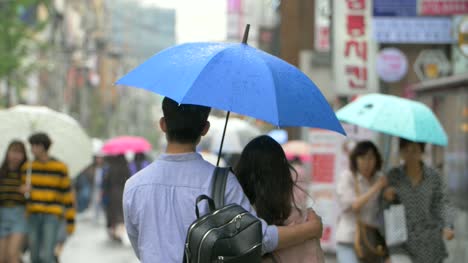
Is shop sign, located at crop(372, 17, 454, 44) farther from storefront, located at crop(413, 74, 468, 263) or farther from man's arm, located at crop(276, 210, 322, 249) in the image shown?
man's arm, located at crop(276, 210, 322, 249)

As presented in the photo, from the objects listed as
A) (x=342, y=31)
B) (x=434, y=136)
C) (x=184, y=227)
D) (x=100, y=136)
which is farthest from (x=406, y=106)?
(x=100, y=136)

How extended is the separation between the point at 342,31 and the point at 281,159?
887cm

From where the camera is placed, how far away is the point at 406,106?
22.5 feet

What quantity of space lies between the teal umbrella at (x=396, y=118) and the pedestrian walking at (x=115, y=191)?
→ 10.8 meters

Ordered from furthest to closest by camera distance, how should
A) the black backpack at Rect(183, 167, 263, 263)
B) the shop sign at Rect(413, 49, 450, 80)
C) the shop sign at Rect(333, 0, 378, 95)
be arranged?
the shop sign at Rect(413, 49, 450, 80), the shop sign at Rect(333, 0, 378, 95), the black backpack at Rect(183, 167, 263, 263)

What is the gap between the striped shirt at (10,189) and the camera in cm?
969

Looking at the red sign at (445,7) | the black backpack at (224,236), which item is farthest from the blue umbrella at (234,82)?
the red sign at (445,7)

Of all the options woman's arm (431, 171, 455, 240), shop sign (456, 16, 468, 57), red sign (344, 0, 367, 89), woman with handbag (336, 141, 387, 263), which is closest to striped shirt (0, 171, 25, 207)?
woman with handbag (336, 141, 387, 263)

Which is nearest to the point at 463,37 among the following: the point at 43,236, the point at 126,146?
the point at 43,236

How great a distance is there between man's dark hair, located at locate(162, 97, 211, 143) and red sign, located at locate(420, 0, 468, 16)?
953cm

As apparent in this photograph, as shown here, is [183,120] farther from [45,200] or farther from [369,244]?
[45,200]

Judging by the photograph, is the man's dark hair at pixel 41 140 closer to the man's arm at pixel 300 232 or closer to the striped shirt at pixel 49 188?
the striped shirt at pixel 49 188

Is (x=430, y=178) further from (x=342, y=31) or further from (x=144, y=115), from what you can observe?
(x=144, y=115)

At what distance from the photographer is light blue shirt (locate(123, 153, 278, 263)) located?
12.6 ft
